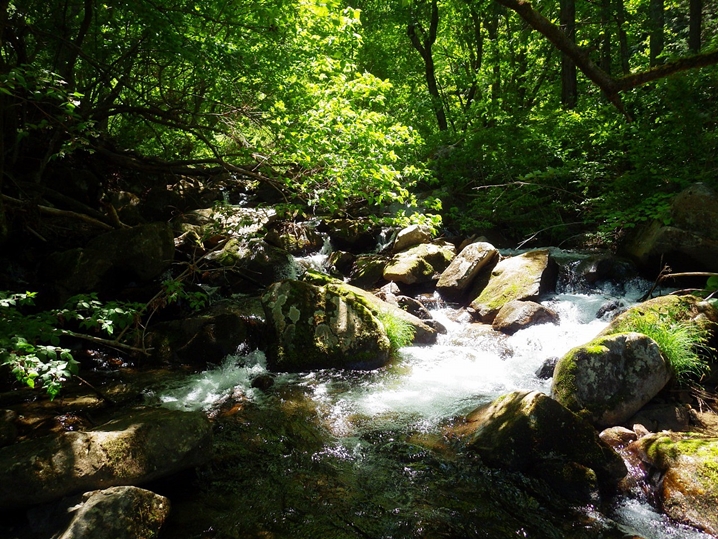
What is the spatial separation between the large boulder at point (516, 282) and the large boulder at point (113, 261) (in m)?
6.65

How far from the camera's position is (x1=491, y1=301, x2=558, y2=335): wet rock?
8266 mm

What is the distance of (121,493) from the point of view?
10.6ft

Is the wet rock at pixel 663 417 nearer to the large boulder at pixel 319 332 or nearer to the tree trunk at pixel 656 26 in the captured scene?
the large boulder at pixel 319 332

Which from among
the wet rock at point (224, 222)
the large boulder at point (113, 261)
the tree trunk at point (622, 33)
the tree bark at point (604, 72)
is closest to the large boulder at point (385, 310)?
the wet rock at point (224, 222)

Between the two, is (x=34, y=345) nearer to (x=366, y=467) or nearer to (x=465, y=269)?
(x=366, y=467)

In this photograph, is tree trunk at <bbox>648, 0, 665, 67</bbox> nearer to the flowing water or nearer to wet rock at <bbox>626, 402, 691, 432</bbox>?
the flowing water

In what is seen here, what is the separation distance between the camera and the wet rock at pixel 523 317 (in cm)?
827

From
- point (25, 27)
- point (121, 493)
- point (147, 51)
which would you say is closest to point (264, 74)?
point (147, 51)

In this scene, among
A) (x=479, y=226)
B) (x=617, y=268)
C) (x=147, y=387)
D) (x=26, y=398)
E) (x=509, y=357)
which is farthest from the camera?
(x=479, y=226)

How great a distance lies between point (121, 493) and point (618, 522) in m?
3.92

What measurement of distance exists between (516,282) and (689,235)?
321cm

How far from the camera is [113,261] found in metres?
8.15

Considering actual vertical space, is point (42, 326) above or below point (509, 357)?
above

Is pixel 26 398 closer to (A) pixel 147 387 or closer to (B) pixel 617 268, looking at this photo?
(A) pixel 147 387
